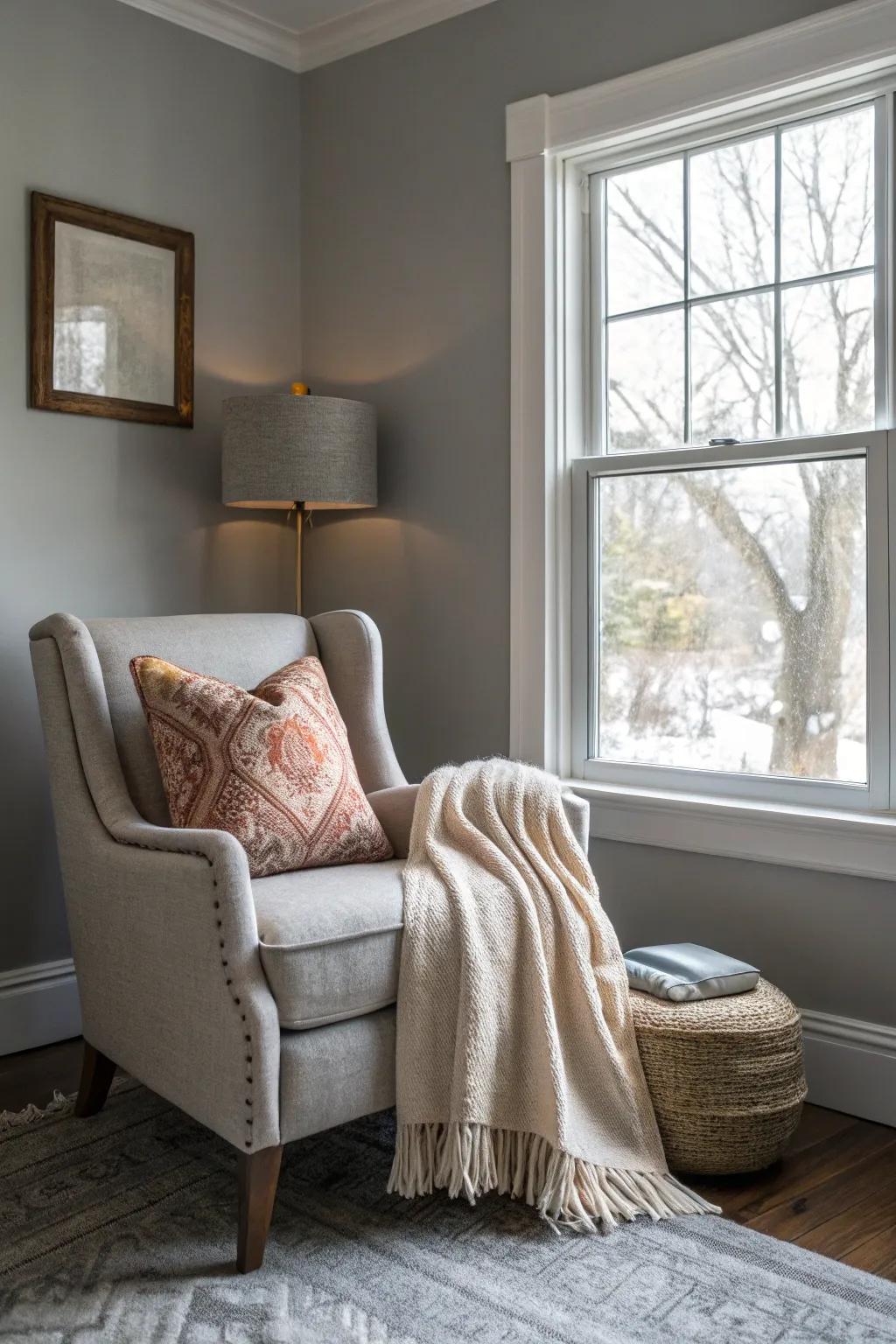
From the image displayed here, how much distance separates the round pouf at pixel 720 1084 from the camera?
2.12m

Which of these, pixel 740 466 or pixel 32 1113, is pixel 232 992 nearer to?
pixel 32 1113

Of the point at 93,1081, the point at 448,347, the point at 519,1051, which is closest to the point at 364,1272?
the point at 519,1051

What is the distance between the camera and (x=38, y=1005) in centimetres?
292

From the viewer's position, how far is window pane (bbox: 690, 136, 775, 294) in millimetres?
2656

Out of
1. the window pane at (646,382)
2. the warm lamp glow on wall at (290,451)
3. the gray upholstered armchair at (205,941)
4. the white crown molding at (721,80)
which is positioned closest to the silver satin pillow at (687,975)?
the gray upholstered armchair at (205,941)

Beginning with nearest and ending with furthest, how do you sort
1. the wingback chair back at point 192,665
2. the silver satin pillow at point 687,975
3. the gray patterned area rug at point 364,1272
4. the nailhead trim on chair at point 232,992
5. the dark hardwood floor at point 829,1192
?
the gray patterned area rug at point 364,1272 < the nailhead trim on chair at point 232,992 < the dark hardwood floor at point 829,1192 < the silver satin pillow at point 687,975 < the wingback chair back at point 192,665

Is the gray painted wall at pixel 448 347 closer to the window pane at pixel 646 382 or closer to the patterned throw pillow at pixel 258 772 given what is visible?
the window pane at pixel 646 382

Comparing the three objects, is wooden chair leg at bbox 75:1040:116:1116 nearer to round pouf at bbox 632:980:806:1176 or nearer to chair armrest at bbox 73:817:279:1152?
chair armrest at bbox 73:817:279:1152

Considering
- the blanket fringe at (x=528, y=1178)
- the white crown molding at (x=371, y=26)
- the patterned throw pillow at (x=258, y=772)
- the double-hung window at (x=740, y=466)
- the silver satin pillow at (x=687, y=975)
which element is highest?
the white crown molding at (x=371, y=26)

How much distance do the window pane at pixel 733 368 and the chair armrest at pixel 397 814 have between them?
107 centimetres

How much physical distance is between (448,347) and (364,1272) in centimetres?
221

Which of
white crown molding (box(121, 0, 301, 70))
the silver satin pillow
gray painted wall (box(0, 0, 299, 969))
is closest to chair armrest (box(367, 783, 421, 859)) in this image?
the silver satin pillow

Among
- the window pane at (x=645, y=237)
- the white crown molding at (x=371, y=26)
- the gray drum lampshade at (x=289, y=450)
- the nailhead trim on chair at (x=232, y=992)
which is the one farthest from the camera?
the white crown molding at (x=371, y=26)

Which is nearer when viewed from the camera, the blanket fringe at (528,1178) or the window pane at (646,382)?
the blanket fringe at (528,1178)
